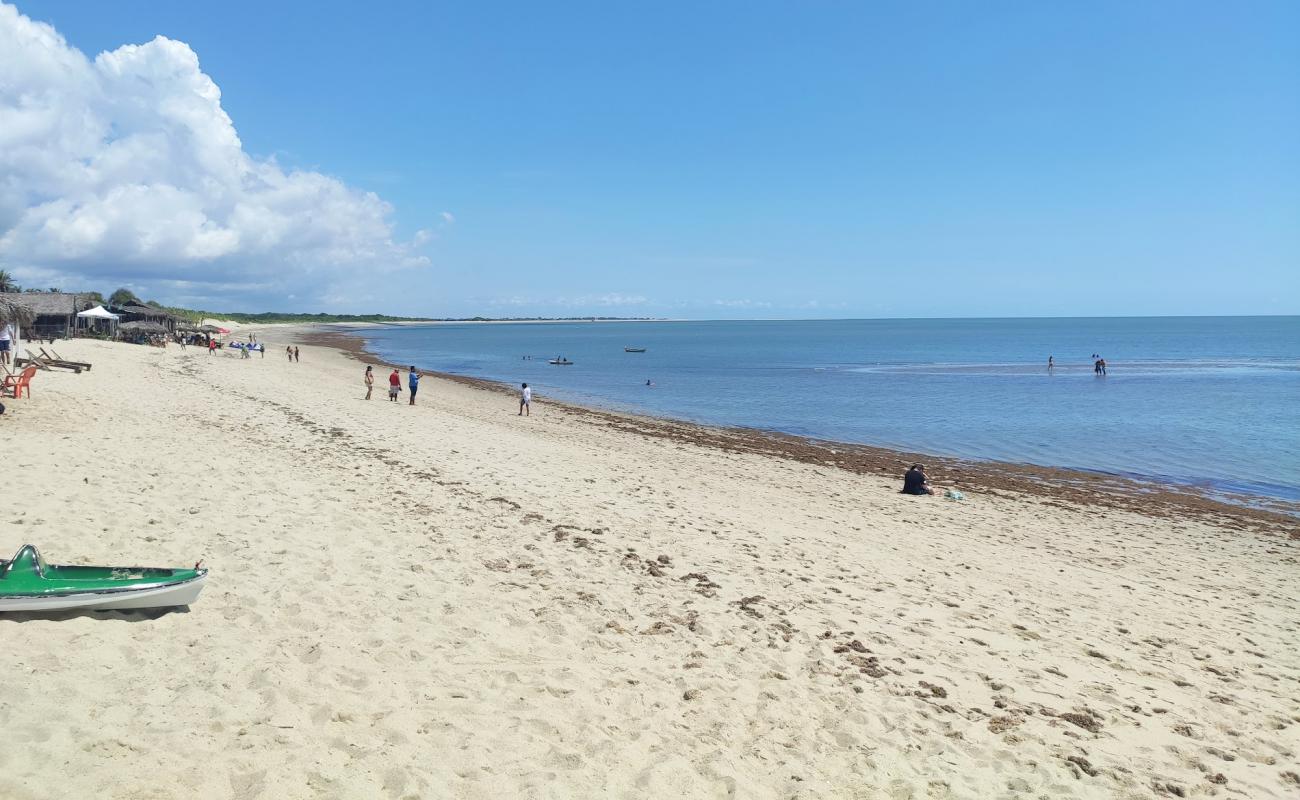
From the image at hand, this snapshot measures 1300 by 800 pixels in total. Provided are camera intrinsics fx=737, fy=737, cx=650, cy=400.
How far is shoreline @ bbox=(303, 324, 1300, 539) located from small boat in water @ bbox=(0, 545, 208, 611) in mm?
16951

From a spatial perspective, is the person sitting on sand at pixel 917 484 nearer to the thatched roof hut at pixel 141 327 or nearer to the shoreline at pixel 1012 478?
the shoreline at pixel 1012 478

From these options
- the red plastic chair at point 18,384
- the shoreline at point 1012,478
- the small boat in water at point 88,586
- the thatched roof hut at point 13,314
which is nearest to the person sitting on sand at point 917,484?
the shoreline at point 1012,478

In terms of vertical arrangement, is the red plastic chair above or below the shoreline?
above

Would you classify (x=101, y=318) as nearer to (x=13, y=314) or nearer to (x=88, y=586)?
(x=13, y=314)

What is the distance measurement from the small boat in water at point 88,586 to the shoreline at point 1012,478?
55.6 ft

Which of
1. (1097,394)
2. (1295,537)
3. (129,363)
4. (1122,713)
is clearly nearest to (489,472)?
(1122,713)

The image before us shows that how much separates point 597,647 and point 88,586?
13.9 feet

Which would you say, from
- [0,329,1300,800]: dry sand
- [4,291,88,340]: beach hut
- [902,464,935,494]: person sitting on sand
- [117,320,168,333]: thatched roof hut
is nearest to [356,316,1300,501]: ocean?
[902,464,935,494]: person sitting on sand

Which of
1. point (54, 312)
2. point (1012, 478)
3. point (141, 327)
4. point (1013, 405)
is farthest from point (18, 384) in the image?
point (141, 327)

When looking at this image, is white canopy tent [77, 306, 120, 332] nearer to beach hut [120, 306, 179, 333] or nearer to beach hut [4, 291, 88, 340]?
beach hut [4, 291, 88, 340]

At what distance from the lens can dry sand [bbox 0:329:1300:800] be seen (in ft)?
16.0

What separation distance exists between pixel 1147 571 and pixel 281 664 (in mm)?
11995

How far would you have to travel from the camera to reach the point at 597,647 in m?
6.81

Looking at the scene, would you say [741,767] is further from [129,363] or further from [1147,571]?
[129,363]
